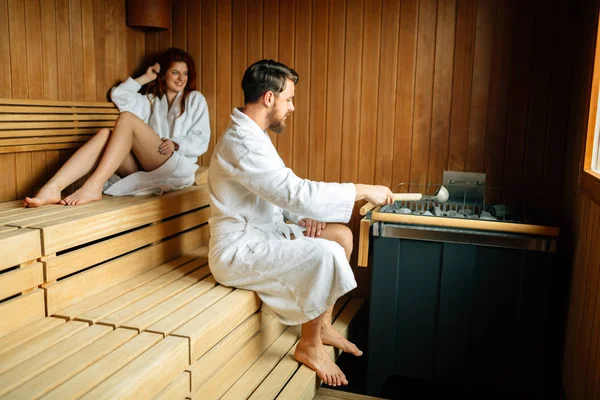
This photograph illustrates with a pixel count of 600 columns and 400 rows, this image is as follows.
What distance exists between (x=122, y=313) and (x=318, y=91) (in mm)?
1742

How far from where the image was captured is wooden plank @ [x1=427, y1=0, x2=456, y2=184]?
2.98 meters

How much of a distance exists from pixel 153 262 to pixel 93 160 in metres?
0.56

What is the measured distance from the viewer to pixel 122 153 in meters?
2.66

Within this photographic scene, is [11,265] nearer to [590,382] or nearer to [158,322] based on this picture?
[158,322]

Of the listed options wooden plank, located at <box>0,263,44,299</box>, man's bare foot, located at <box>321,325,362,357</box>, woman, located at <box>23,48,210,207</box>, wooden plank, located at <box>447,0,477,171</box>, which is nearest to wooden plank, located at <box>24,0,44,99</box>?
woman, located at <box>23,48,210,207</box>

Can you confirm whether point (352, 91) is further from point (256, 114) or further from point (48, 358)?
point (48, 358)

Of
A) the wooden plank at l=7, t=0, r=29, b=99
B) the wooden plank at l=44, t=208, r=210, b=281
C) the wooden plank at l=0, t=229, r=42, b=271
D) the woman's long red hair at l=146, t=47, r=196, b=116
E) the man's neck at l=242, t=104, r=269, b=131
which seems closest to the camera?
the wooden plank at l=0, t=229, r=42, b=271

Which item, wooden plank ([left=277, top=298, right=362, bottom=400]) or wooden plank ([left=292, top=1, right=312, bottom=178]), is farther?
wooden plank ([left=292, top=1, right=312, bottom=178])

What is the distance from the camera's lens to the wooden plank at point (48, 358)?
4.95ft

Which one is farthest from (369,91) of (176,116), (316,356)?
(316,356)

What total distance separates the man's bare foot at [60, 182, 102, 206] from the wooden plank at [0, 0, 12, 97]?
1.93ft

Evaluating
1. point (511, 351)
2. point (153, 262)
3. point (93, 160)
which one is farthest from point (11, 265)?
point (511, 351)

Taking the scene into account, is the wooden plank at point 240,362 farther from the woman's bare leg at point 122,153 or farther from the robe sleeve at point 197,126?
the robe sleeve at point 197,126

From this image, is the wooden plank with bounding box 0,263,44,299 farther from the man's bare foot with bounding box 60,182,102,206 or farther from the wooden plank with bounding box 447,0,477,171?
the wooden plank with bounding box 447,0,477,171
